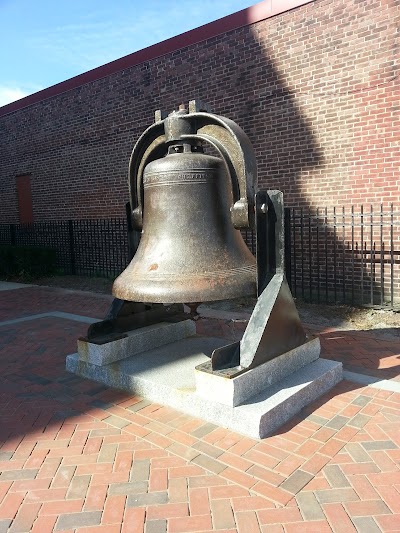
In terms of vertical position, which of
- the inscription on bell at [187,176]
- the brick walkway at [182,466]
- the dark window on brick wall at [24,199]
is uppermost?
the dark window on brick wall at [24,199]

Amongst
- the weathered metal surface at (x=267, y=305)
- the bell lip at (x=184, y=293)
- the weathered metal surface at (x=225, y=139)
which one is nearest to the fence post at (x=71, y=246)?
the weathered metal surface at (x=225, y=139)

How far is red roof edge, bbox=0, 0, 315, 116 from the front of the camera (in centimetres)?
726

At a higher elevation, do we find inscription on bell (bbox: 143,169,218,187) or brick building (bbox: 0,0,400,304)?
brick building (bbox: 0,0,400,304)

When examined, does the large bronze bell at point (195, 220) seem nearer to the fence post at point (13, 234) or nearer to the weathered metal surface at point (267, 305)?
the weathered metal surface at point (267, 305)

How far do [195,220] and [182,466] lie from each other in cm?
161

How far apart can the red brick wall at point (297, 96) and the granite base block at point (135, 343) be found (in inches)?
151

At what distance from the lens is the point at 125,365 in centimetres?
371

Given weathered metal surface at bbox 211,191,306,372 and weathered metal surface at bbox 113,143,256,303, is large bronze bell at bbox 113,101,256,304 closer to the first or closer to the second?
weathered metal surface at bbox 113,143,256,303

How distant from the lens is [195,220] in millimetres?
3205

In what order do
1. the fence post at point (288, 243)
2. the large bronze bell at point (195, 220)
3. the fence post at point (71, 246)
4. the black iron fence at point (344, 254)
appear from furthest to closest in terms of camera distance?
1. the fence post at point (71, 246)
2. the fence post at point (288, 243)
3. the black iron fence at point (344, 254)
4. the large bronze bell at point (195, 220)

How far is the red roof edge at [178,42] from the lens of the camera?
23.8ft

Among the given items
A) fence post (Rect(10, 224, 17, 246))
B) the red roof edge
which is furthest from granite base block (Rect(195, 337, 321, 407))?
fence post (Rect(10, 224, 17, 246))

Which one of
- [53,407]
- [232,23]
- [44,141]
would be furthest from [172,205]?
[44,141]

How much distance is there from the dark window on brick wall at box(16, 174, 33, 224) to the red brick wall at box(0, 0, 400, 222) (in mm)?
3349
